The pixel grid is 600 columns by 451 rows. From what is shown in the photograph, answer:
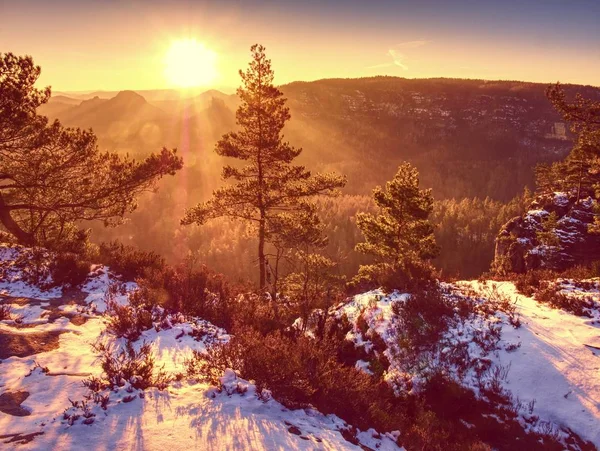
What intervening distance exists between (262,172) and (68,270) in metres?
9.66

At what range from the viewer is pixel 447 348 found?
9773 millimetres

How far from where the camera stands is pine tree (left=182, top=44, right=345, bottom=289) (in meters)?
17.2

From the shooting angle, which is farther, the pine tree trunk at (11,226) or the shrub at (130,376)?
the pine tree trunk at (11,226)

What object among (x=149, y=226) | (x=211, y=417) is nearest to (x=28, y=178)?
(x=211, y=417)

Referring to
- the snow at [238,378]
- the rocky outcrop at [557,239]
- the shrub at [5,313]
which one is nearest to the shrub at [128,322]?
the snow at [238,378]

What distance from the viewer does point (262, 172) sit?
1786cm

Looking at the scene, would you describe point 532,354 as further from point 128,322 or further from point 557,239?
point 557,239

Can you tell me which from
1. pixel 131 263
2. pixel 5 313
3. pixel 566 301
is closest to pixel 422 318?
pixel 566 301

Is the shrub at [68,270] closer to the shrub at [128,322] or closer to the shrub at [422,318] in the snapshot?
the shrub at [128,322]

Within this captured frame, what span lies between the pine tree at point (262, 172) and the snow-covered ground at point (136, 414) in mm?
10890

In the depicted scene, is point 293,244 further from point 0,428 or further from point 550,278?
point 0,428

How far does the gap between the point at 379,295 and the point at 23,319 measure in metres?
10.5

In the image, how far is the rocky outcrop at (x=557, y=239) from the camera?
23.1 metres

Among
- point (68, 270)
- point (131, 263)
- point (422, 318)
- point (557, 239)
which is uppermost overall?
point (68, 270)
